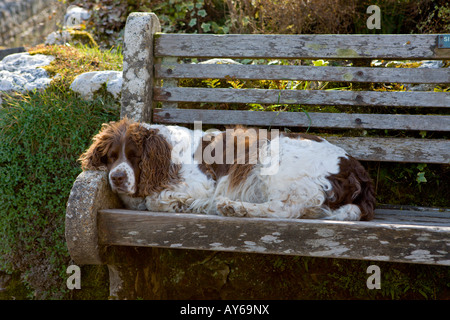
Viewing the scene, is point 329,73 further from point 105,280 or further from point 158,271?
point 105,280

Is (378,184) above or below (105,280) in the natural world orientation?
above

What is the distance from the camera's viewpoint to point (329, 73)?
3566 millimetres

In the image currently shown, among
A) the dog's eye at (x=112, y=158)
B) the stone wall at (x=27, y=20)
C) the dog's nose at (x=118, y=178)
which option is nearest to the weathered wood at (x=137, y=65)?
the dog's eye at (x=112, y=158)

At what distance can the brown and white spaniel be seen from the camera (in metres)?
2.82

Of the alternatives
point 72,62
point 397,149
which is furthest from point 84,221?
point 72,62

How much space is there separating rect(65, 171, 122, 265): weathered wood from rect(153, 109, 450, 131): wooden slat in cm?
120

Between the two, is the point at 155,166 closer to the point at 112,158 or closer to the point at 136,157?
the point at 136,157

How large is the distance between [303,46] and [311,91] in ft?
1.16

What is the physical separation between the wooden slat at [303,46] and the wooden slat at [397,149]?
629 millimetres

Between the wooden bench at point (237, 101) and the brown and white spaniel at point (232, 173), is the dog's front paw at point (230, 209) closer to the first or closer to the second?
the brown and white spaniel at point (232, 173)

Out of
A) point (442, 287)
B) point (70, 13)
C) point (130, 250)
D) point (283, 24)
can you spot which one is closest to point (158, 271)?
point (130, 250)

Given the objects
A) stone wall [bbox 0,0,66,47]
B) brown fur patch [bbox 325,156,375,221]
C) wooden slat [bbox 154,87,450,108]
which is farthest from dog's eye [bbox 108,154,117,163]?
stone wall [bbox 0,0,66,47]

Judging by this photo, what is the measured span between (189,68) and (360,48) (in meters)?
1.35

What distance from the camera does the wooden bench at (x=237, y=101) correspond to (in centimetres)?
262
